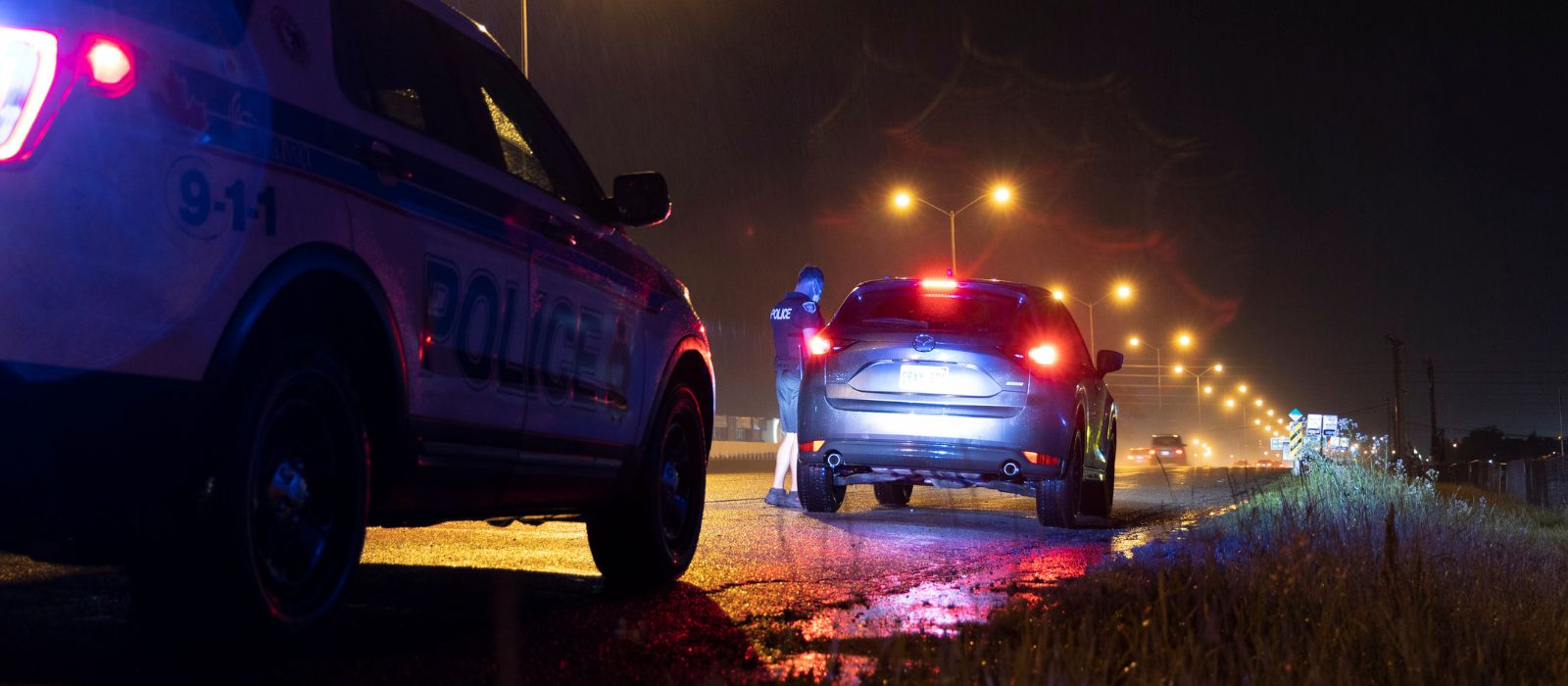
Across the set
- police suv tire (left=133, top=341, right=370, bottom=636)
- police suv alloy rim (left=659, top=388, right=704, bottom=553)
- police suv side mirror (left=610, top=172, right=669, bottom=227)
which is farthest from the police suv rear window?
police suv alloy rim (left=659, top=388, right=704, bottom=553)

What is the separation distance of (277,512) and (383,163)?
1015 mm

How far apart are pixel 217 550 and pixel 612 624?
1.64m

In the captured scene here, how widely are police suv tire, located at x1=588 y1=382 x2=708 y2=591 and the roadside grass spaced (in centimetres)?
153

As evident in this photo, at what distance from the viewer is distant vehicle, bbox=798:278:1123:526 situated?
10.3 m

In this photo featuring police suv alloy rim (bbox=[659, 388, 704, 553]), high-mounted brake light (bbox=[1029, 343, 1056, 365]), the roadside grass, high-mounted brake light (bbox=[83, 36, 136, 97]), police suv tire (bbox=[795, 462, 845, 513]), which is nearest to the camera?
high-mounted brake light (bbox=[83, 36, 136, 97])

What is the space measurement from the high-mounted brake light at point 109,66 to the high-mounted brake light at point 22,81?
0.07m

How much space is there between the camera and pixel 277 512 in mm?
3736

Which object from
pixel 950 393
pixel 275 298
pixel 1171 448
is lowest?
pixel 275 298

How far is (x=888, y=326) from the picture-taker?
1057 cm

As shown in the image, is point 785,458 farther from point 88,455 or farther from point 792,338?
point 88,455

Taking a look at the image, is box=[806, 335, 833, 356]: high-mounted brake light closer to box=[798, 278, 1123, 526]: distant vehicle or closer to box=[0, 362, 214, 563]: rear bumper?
box=[798, 278, 1123, 526]: distant vehicle

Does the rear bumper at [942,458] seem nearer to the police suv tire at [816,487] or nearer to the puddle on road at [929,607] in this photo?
the police suv tire at [816,487]

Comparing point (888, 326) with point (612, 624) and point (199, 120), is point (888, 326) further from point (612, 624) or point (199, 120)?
point (199, 120)

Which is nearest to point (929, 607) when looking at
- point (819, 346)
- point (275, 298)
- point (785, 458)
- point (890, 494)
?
point (275, 298)
